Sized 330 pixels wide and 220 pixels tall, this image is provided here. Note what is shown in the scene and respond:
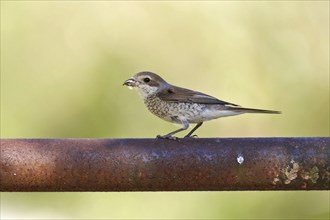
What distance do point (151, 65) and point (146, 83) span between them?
83.0 inches

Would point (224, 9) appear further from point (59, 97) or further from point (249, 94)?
point (59, 97)

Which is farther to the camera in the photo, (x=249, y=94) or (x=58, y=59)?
(x=58, y=59)

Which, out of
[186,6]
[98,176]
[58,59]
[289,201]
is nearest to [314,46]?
[186,6]

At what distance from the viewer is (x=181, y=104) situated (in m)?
5.04

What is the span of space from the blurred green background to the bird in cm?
153

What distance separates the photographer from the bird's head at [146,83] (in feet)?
17.0

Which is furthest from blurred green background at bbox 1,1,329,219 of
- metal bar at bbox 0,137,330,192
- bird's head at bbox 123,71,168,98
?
metal bar at bbox 0,137,330,192

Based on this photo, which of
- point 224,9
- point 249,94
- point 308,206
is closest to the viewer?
point 308,206

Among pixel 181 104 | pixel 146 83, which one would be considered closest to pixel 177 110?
pixel 181 104

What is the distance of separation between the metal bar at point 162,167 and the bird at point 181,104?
2146 mm

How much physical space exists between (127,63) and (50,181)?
188 inches

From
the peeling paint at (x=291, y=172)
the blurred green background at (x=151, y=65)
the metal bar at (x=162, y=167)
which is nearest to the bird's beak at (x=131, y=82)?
the blurred green background at (x=151, y=65)

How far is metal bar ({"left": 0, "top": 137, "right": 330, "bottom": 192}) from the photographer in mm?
2691

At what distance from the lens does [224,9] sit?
7664 millimetres
